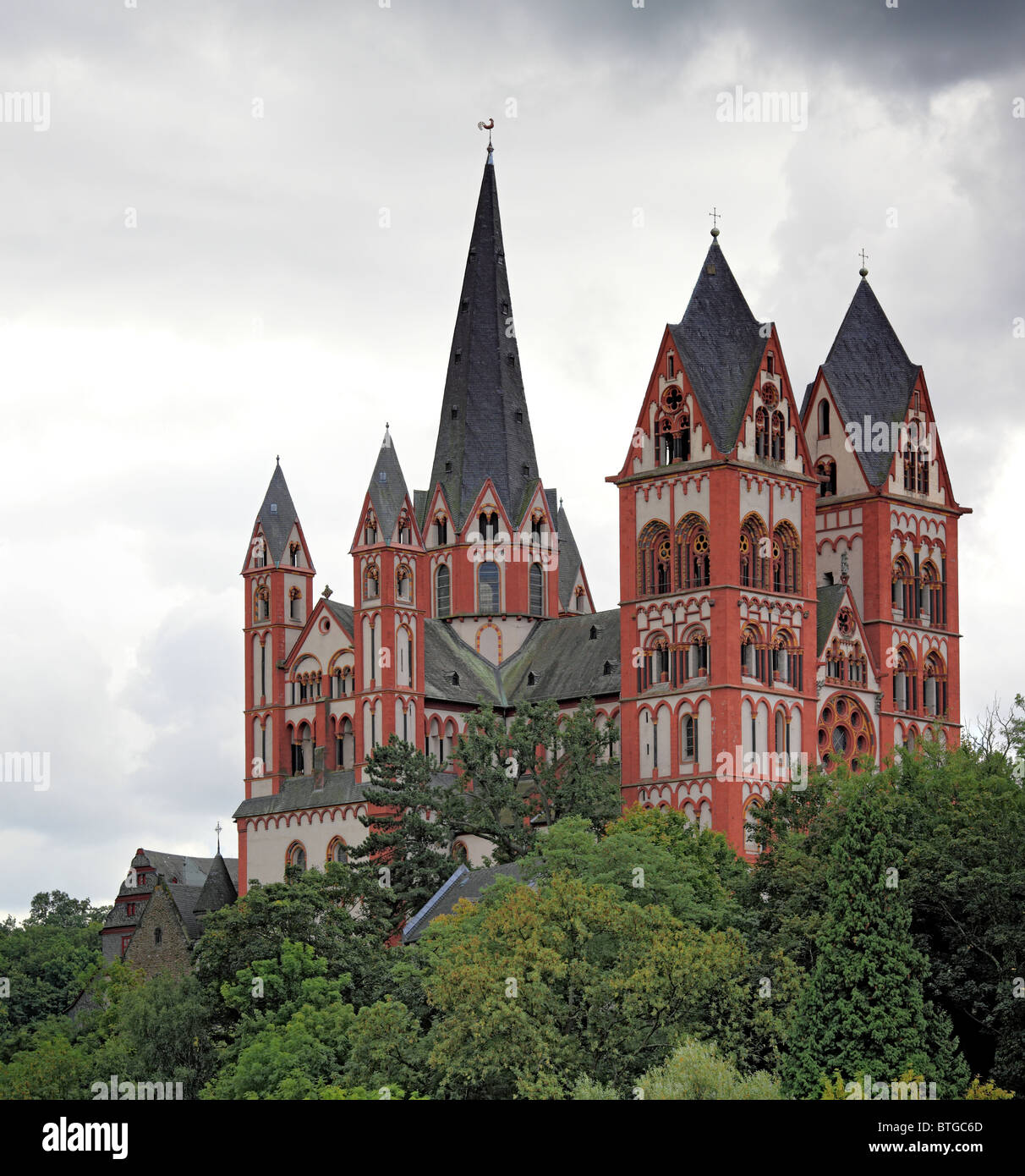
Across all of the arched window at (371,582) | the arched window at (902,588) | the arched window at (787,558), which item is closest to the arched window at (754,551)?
the arched window at (787,558)

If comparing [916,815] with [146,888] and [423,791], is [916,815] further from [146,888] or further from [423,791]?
[146,888]

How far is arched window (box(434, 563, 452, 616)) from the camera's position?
420 ft

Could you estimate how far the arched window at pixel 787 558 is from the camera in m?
114

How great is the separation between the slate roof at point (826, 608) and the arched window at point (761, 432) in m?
7.01

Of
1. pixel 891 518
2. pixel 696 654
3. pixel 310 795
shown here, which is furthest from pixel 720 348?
pixel 310 795

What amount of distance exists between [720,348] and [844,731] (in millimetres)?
16571

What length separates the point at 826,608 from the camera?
4599 inches

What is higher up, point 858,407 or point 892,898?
point 858,407

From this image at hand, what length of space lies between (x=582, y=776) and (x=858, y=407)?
24.1m

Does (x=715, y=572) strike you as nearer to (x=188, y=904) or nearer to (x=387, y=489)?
(x=387, y=489)

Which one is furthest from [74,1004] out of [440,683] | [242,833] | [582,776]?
[582,776]

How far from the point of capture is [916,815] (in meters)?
82.3

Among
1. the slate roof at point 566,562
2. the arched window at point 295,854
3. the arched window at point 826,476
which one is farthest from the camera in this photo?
the slate roof at point 566,562

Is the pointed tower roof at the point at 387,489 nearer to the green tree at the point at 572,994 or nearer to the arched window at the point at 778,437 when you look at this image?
the arched window at the point at 778,437
